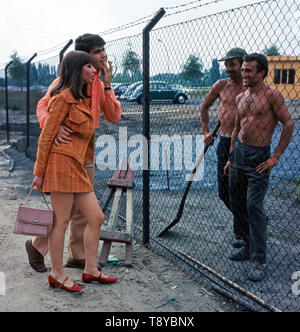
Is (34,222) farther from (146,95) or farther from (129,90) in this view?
(129,90)

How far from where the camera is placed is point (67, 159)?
11.5 feet

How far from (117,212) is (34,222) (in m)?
1.37

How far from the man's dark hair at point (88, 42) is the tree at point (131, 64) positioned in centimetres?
135

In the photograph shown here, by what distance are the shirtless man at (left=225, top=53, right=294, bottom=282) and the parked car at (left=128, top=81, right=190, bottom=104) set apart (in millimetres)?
775

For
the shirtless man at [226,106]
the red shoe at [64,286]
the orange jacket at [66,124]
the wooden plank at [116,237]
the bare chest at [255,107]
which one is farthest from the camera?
the shirtless man at [226,106]

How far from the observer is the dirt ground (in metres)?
3.50

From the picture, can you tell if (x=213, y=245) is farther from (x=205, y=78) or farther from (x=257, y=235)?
(x=205, y=78)

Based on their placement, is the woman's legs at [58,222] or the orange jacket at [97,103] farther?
the orange jacket at [97,103]

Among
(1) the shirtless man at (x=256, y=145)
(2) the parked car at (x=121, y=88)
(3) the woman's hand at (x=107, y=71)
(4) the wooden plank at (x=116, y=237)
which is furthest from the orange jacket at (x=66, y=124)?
(2) the parked car at (x=121, y=88)

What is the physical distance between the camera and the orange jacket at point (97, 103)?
151 inches

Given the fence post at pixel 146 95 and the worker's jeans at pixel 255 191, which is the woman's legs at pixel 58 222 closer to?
the fence post at pixel 146 95

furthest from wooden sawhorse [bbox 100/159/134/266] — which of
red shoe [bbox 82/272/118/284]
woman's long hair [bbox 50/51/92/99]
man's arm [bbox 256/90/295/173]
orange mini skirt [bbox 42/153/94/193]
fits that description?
man's arm [bbox 256/90/295/173]

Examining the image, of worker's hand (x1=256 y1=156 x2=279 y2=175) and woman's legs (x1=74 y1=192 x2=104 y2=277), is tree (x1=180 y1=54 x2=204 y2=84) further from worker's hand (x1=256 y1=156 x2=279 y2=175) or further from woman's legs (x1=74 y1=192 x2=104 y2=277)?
woman's legs (x1=74 y1=192 x2=104 y2=277)

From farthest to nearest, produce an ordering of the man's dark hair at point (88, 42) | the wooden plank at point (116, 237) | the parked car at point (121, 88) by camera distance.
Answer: the parked car at point (121, 88), the wooden plank at point (116, 237), the man's dark hair at point (88, 42)
